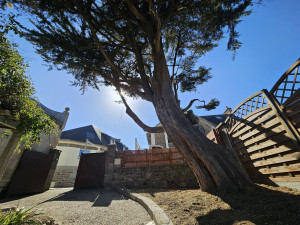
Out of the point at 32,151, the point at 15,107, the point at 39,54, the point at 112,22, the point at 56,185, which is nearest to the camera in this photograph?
the point at 15,107

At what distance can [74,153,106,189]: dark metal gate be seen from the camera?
797 centimetres

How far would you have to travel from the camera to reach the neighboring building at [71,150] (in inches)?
490

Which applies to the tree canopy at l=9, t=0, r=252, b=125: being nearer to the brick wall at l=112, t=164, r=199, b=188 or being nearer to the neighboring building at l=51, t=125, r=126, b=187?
the brick wall at l=112, t=164, r=199, b=188

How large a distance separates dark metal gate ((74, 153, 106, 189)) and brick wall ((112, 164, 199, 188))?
1148 millimetres

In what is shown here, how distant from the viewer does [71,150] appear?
559 inches

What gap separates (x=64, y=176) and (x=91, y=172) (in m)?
6.73

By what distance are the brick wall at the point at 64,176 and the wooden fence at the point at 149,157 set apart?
8.31 m

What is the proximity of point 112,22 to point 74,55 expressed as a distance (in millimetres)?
2058

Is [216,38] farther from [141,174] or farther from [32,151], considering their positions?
[32,151]

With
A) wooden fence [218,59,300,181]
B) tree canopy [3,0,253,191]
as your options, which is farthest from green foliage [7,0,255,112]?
wooden fence [218,59,300,181]

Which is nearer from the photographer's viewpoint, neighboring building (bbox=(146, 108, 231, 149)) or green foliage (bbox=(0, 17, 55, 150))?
green foliage (bbox=(0, 17, 55, 150))

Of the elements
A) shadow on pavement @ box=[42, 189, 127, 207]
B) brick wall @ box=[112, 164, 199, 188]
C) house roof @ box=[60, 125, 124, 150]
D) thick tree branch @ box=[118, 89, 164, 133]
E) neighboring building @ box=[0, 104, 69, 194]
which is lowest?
shadow on pavement @ box=[42, 189, 127, 207]

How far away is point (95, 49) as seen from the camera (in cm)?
578

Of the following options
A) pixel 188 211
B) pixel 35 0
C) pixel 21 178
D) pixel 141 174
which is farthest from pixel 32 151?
pixel 188 211
